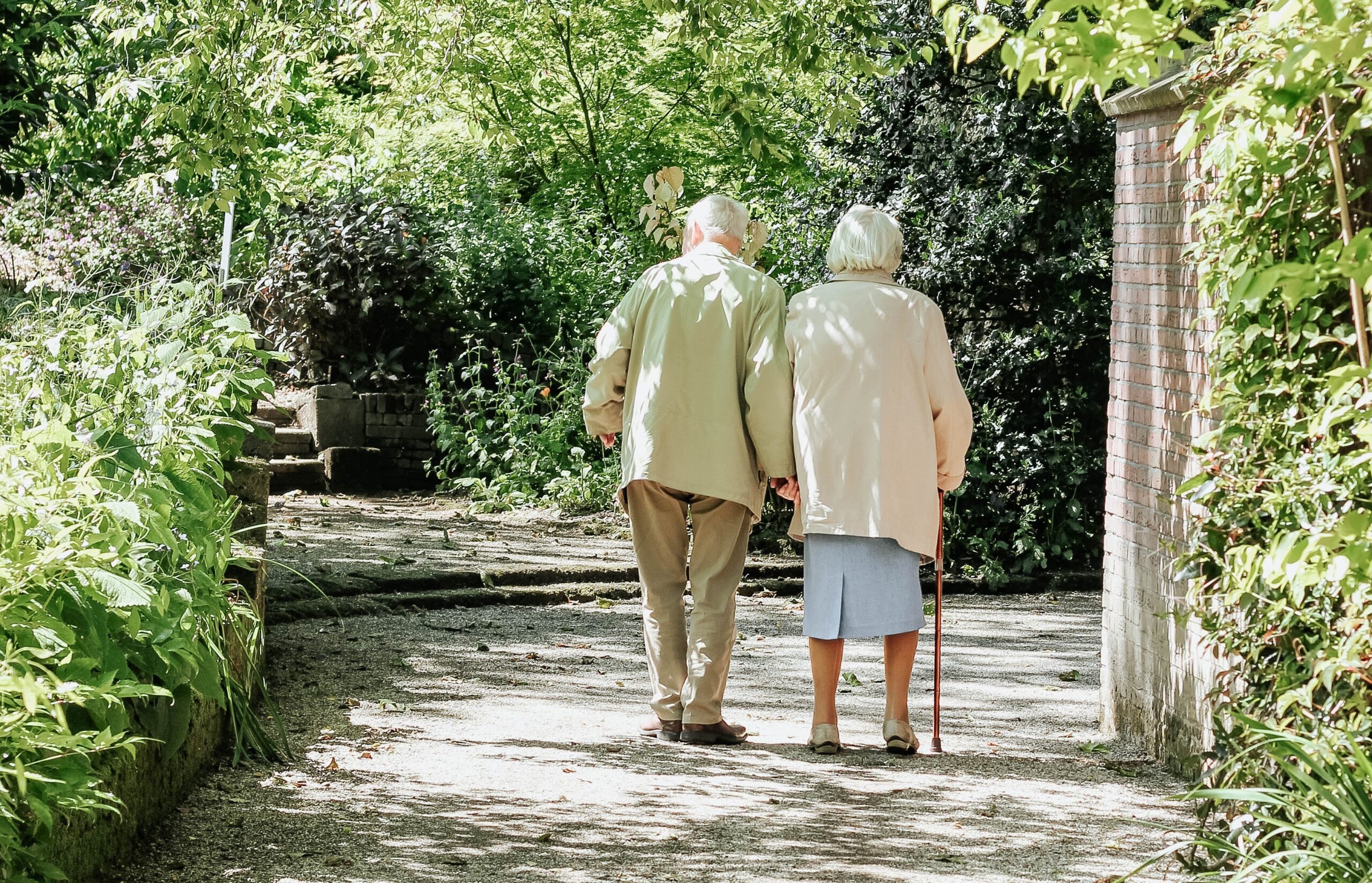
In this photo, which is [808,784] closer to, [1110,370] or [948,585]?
[1110,370]

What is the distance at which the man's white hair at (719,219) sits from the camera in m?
5.31

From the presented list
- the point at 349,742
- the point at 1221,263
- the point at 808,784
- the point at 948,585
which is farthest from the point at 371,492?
the point at 1221,263

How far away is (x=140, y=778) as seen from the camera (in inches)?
147

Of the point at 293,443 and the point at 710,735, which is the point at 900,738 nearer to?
the point at 710,735

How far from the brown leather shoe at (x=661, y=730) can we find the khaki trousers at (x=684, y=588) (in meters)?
0.02

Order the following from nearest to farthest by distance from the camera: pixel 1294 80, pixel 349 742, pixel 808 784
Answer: pixel 1294 80 → pixel 808 784 → pixel 349 742

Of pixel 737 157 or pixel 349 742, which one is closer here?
pixel 349 742

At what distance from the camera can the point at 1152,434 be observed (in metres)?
4.90

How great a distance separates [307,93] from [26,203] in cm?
449

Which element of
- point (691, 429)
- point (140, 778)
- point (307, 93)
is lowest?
point (140, 778)

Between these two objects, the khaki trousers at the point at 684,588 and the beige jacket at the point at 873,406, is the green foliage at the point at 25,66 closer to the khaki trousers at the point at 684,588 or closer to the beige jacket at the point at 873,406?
Result: the khaki trousers at the point at 684,588

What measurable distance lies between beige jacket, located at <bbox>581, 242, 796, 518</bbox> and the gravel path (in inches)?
38.6

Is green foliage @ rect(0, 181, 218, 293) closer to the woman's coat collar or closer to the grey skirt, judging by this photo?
the woman's coat collar

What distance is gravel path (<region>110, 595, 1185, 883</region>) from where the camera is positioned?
376cm
